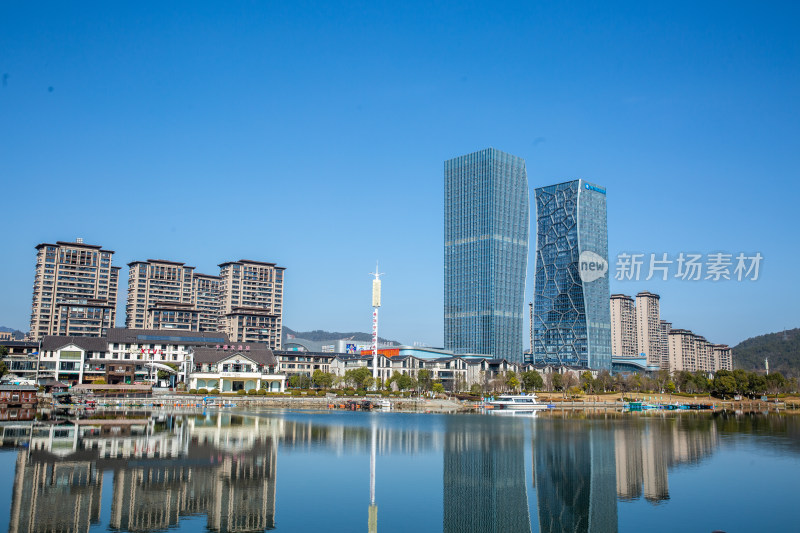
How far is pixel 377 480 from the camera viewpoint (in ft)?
137

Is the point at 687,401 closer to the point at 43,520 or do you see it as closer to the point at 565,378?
the point at 565,378

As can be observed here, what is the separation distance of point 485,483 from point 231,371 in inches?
3431

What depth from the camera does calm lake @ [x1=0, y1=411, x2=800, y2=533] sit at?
31453mm

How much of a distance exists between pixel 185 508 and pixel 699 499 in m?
27.9

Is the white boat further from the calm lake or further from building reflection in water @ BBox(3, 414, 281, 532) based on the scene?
building reflection in water @ BBox(3, 414, 281, 532)

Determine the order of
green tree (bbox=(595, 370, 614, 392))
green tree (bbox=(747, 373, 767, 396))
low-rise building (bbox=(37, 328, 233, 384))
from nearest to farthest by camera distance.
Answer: low-rise building (bbox=(37, 328, 233, 384)) < green tree (bbox=(747, 373, 767, 396)) < green tree (bbox=(595, 370, 614, 392))

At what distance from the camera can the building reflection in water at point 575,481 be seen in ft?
112

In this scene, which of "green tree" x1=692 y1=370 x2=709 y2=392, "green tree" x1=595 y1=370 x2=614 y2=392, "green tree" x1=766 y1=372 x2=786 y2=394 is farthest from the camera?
"green tree" x1=692 y1=370 x2=709 y2=392

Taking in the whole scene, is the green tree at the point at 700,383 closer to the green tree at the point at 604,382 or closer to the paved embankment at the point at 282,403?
the green tree at the point at 604,382

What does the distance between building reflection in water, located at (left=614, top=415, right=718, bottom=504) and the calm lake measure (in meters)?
0.24

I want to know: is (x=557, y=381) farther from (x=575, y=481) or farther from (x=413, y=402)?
(x=575, y=481)

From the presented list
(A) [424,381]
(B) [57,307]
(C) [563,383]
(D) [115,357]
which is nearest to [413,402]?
(A) [424,381]

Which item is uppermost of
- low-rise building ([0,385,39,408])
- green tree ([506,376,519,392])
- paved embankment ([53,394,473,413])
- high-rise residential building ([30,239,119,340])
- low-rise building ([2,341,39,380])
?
high-rise residential building ([30,239,119,340])

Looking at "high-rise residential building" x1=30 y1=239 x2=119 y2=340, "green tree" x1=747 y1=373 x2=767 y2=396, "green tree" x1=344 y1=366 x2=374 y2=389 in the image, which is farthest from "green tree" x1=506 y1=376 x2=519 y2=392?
"high-rise residential building" x1=30 y1=239 x2=119 y2=340
